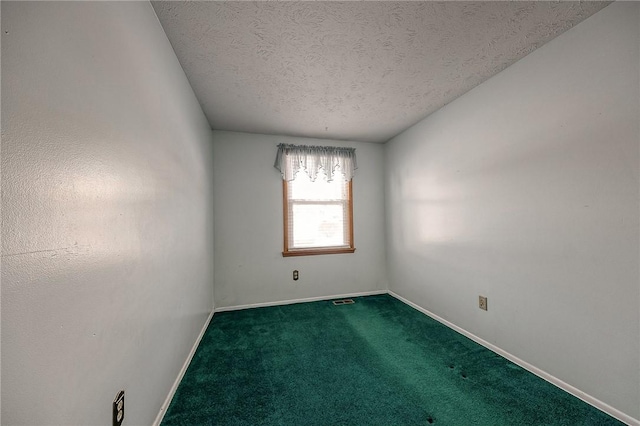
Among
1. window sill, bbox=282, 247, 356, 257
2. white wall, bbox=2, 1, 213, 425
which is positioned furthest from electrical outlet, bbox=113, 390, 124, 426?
window sill, bbox=282, 247, 356, 257

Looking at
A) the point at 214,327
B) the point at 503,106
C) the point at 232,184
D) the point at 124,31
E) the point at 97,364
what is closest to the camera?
the point at 97,364

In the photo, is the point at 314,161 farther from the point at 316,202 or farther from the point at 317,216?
the point at 317,216

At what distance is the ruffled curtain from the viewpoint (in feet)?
11.3

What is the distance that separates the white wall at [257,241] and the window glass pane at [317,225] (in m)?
0.21

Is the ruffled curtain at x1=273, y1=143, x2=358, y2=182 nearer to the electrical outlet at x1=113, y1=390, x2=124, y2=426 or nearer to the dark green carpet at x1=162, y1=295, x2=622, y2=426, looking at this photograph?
the dark green carpet at x1=162, y1=295, x2=622, y2=426

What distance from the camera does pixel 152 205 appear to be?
53.4 inches

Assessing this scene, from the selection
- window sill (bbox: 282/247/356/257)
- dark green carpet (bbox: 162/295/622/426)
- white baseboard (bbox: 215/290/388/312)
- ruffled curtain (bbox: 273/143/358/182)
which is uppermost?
ruffled curtain (bbox: 273/143/358/182)

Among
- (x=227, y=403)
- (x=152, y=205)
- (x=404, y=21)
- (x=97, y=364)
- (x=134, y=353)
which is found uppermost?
(x=404, y=21)

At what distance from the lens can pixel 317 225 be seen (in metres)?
3.63

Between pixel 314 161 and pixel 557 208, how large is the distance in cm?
263

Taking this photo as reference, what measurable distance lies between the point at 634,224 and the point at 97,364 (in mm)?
2648

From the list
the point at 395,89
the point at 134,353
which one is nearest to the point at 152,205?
the point at 134,353

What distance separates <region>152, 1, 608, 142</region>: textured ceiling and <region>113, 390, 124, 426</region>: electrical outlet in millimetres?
1957

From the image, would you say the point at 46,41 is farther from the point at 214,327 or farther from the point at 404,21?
the point at 214,327
